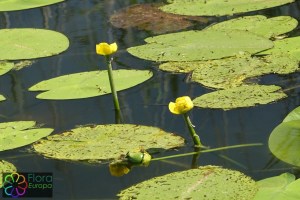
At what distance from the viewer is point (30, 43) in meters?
2.34

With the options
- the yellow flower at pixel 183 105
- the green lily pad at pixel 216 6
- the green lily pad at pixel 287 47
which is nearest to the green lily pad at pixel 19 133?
the yellow flower at pixel 183 105

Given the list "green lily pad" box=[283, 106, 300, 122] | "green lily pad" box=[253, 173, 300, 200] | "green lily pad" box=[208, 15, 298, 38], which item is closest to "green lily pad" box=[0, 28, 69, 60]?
"green lily pad" box=[208, 15, 298, 38]

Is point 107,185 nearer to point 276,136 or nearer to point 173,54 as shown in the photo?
point 276,136

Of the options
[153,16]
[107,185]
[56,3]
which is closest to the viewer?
[107,185]

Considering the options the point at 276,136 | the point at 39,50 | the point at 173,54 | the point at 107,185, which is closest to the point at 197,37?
the point at 173,54

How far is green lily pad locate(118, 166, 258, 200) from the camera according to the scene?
1.31 meters

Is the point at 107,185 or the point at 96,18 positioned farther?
the point at 96,18

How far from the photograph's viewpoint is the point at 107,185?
143cm

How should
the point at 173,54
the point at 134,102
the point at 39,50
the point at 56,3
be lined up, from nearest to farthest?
the point at 134,102, the point at 173,54, the point at 39,50, the point at 56,3

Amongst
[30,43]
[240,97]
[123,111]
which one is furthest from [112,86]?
[30,43]

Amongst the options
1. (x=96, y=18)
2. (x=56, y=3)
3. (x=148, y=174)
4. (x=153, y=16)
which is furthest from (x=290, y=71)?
(x=56, y=3)

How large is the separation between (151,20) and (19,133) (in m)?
0.99

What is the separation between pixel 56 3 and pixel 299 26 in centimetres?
103

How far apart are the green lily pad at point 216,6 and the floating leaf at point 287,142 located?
1.01 metres
